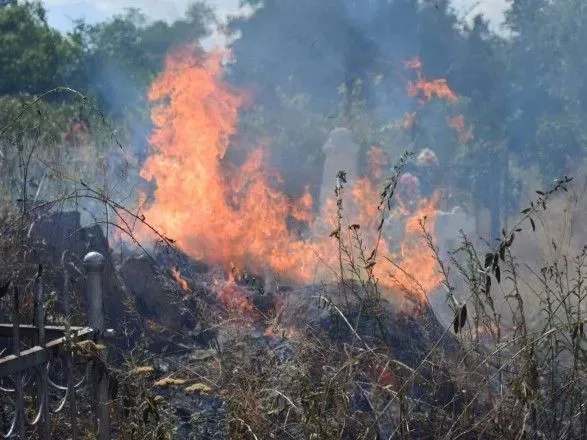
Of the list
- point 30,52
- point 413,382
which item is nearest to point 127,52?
point 30,52

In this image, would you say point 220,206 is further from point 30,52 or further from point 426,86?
point 426,86

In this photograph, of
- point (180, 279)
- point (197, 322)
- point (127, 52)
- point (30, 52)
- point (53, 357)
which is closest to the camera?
point (53, 357)

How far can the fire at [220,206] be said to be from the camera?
13227 mm

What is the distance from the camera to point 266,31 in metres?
25.3

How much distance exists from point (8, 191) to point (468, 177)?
855 inches

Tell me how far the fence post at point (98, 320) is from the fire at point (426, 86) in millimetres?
23460

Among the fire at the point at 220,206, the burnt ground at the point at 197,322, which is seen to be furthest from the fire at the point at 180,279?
the fire at the point at 220,206

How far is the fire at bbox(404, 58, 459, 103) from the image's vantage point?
25906 mm

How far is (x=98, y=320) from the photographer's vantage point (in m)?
3.64

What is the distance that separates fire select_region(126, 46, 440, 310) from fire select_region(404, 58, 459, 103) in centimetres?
951

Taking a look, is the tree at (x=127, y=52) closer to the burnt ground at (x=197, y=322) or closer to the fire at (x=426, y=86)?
the fire at (x=426, y=86)

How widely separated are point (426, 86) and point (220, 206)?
46.2ft

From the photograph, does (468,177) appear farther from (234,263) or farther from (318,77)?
(234,263)

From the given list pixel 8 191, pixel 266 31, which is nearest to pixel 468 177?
pixel 266 31
